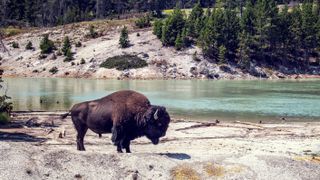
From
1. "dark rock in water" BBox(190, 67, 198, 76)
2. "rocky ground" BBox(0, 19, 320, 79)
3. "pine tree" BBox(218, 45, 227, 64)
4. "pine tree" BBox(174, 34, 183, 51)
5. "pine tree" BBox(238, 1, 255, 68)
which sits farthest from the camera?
"pine tree" BBox(174, 34, 183, 51)

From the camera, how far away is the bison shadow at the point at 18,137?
20.1m

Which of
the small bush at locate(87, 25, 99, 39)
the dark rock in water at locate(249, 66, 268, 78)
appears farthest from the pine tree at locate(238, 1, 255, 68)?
the small bush at locate(87, 25, 99, 39)

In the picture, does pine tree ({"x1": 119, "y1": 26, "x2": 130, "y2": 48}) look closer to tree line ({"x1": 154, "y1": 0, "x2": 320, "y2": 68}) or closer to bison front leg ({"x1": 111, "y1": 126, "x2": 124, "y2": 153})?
tree line ({"x1": 154, "y1": 0, "x2": 320, "y2": 68})

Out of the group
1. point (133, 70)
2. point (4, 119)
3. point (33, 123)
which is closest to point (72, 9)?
point (133, 70)

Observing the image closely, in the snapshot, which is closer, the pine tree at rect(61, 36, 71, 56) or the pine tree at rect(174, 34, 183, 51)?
the pine tree at rect(174, 34, 183, 51)

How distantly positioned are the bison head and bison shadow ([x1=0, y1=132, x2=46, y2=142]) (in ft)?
25.7

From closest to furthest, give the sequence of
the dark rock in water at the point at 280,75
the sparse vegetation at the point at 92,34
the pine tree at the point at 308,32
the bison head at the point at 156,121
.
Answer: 1. the bison head at the point at 156,121
2. the dark rock in water at the point at 280,75
3. the pine tree at the point at 308,32
4. the sparse vegetation at the point at 92,34

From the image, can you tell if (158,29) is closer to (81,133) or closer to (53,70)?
(53,70)

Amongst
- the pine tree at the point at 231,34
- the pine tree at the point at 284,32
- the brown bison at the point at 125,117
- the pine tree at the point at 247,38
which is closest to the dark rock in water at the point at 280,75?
the pine tree at the point at 247,38

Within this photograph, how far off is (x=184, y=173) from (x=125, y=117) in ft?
8.75

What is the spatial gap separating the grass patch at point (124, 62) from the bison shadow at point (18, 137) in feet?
235

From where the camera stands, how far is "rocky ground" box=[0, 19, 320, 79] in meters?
93.1

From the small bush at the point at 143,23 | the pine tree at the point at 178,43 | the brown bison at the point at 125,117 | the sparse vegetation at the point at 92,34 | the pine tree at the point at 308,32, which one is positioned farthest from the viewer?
the small bush at the point at 143,23

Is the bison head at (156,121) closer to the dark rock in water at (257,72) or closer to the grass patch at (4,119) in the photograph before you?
the grass patch at (4,119)
